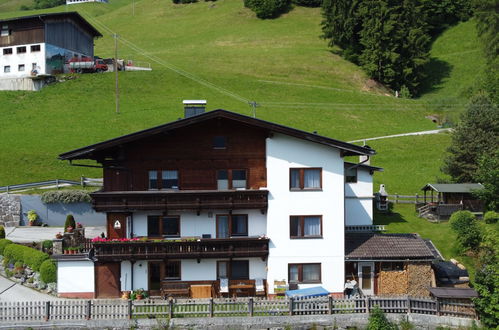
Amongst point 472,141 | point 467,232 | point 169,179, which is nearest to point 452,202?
point 472,141

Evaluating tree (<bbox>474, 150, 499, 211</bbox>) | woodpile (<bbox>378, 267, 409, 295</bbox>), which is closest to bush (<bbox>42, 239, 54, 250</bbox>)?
woodpile (<bbox>378, 267, 409, 295</bbox>)

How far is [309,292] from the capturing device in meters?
28.7

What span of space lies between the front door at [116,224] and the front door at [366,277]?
40.3ft

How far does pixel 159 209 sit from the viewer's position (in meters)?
30.3

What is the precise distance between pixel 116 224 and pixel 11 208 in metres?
17.5

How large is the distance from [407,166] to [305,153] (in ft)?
96.1

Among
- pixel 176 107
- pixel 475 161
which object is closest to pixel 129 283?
pixel 475 161

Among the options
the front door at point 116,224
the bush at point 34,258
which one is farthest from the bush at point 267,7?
the front door at point 116,224

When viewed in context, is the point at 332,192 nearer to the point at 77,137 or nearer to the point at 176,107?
the point at 77,137

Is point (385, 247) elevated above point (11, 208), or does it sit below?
below

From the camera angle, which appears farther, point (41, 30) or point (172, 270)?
point (41, 30)

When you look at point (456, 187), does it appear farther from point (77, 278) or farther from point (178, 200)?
point (77, 278)

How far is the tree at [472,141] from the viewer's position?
48781mm

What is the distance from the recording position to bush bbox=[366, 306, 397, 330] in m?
25.1
